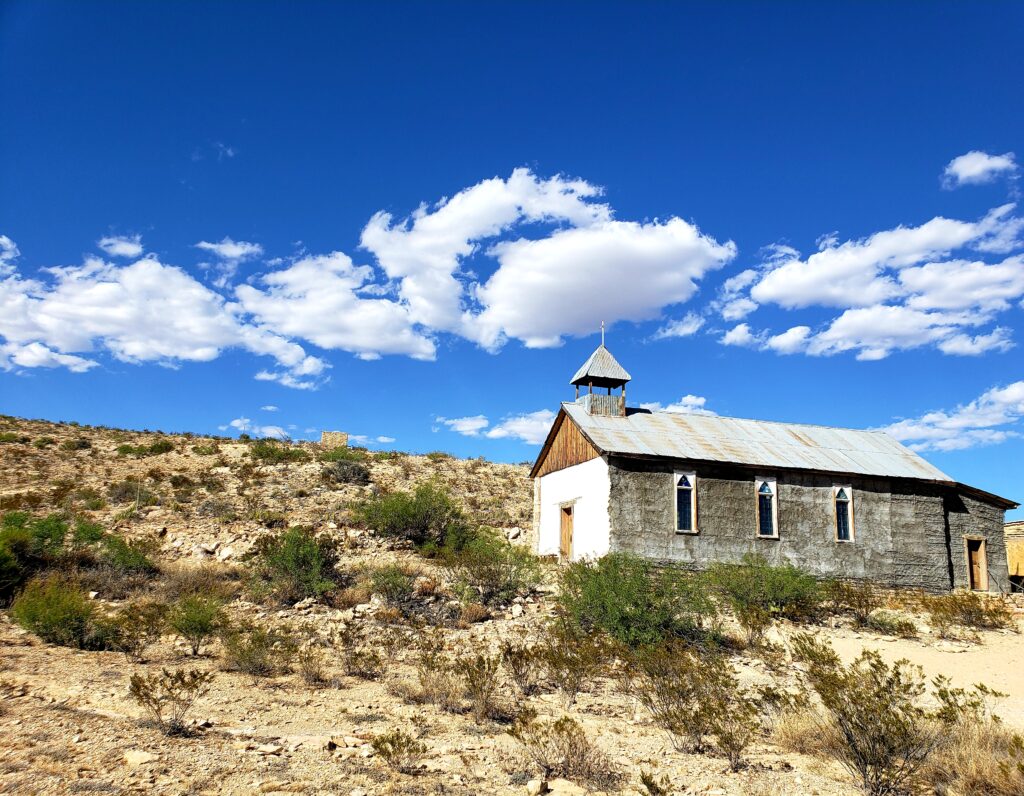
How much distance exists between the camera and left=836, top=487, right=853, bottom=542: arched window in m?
21.7

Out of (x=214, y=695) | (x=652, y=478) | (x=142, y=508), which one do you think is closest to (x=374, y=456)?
(x=142, y=508)

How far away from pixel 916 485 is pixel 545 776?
21346mm

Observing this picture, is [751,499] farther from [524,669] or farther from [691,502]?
[524,669]

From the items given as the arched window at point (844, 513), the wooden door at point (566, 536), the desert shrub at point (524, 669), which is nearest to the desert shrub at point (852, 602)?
the arched window at point (844, 513)

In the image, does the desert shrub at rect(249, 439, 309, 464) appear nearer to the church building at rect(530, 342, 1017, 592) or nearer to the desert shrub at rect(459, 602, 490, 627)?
the church building at rect(530, 342, 1017, 592)

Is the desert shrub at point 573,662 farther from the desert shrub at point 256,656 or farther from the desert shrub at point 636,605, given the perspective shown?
the desert shrub at point 256,656

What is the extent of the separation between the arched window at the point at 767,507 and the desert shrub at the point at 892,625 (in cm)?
461

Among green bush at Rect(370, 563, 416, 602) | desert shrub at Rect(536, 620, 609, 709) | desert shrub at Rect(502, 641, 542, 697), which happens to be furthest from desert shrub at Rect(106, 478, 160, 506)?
desert shrub at Rect(502, 641, 542, 697)

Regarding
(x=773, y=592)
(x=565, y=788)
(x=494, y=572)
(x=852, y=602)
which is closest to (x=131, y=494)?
(x=494, y=572)

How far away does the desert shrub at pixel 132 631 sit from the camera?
10797mm

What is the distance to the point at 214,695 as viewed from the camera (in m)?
8.62

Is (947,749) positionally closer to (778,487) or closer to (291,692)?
(291,692)

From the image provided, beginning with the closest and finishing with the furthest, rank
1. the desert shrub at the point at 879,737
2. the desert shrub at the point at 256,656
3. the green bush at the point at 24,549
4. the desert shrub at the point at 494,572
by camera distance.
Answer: the desert shrub at the point at 879,737 < the desert shrub at the point at 256,656 < the green bush at the point at 24,549 < the desert shrub at the point at 494,572

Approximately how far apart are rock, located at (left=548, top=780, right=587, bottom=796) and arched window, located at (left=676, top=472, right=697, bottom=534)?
14515 mm
